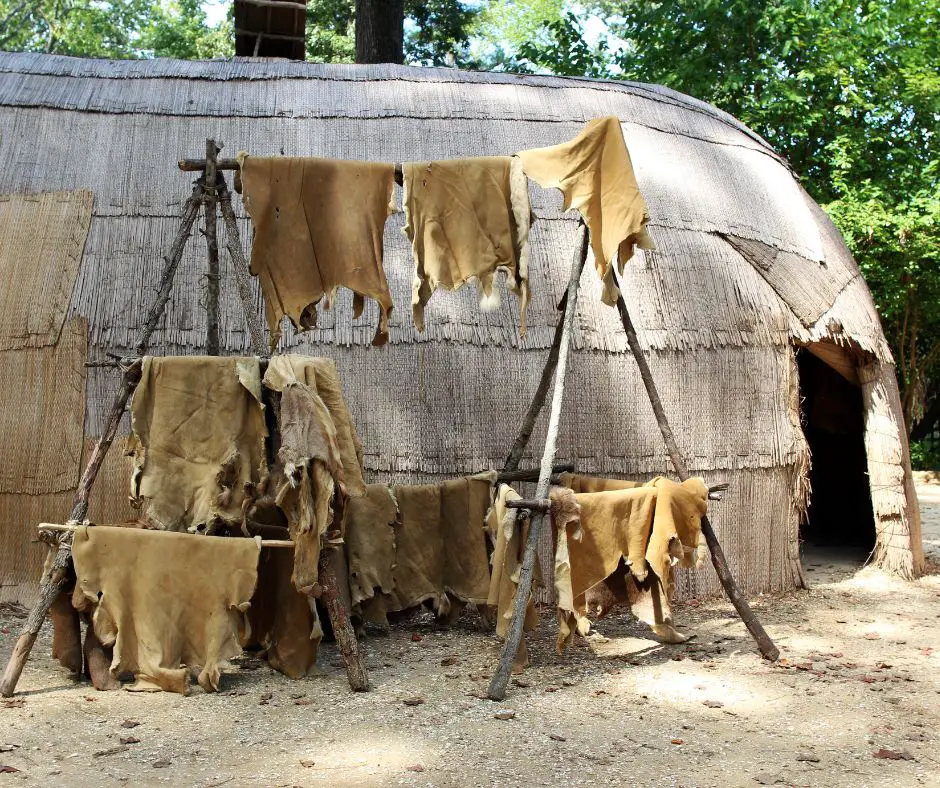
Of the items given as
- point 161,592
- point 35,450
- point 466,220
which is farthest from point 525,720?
point 35,450

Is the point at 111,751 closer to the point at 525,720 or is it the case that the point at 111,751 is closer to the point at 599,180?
the point at 525,720

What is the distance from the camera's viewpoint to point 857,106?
12.4m

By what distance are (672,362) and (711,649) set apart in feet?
6.18

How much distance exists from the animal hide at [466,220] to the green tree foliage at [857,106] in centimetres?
769

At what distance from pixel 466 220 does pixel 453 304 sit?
1368mm

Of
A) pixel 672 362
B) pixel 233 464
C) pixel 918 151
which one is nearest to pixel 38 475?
pixel 233 464

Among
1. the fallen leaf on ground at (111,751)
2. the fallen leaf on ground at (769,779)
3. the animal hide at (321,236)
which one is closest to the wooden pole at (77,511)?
the animal hide at (321,236)

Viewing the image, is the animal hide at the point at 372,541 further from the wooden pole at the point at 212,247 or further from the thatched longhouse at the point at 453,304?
the wooden pole at the point at 212,247

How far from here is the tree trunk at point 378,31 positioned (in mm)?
12719

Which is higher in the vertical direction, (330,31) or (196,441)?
(330,31)

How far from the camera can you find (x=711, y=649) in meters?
5.52

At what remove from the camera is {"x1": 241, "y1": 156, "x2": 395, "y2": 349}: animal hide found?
5062 mm

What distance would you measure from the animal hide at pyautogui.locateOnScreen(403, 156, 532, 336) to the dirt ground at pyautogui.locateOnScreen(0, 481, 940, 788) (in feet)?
5.73

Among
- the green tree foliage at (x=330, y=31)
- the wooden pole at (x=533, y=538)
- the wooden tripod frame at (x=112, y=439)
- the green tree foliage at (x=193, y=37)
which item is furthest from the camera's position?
the green tree foliage at (x=193, y=37)
